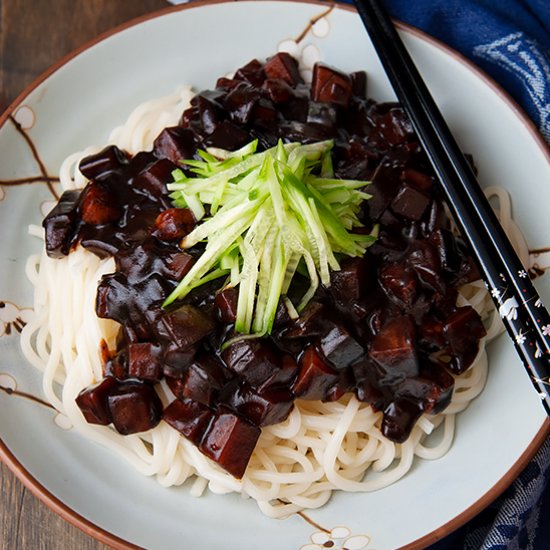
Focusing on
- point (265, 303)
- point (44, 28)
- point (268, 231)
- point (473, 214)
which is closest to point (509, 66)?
point (473, 214)

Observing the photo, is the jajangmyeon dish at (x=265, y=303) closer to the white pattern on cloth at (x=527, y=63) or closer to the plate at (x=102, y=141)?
the plate at (x=102, y=141)

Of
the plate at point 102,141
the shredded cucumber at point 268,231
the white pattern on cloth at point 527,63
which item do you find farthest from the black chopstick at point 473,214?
the white pattern on cloth at point 527,63

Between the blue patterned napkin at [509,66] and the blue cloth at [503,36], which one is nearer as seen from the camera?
the blue patterned napkin at [509,66]

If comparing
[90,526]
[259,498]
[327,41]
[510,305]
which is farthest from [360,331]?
[327,41]

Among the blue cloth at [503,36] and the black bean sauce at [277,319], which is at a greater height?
the blue cloth at [503,36]

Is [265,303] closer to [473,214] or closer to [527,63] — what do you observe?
[473,214]

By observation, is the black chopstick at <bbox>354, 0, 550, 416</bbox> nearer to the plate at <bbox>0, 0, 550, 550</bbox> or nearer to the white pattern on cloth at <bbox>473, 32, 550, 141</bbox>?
the plate at <bbox>0, 0, 550, 550</bbox>

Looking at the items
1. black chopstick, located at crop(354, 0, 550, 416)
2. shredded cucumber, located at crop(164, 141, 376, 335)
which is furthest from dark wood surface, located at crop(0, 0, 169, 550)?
shredded cucumber, located at crop(164, 141, 376, 335)
